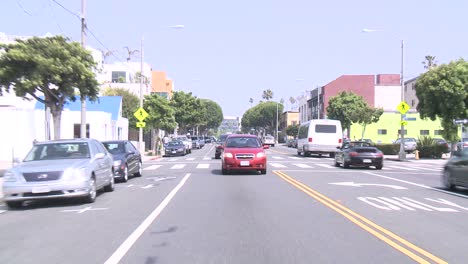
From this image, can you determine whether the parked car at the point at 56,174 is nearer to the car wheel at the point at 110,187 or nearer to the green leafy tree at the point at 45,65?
the car wheel at the point at 110,187

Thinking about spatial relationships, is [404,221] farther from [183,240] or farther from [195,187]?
[195,187]

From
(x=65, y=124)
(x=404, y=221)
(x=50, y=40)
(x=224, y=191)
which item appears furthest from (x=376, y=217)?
(x=65, y=124)

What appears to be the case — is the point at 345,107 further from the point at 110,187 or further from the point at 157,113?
the point at 110,187

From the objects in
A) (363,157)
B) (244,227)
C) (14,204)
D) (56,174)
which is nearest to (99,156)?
(56,174)

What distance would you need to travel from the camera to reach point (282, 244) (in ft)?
27.5

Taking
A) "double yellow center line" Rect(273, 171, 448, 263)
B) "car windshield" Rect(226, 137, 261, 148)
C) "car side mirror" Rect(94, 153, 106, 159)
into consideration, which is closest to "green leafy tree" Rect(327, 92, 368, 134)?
"car windshield" Rect(226, 137, 261, 148)

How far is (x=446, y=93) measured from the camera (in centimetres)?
3388

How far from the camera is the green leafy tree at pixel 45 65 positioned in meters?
18.9

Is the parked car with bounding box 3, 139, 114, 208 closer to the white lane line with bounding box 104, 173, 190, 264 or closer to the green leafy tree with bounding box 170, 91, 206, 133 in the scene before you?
the white lane line with bounding box 104, 173, 190, 264

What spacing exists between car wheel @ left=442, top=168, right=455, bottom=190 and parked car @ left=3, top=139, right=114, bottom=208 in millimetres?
10624

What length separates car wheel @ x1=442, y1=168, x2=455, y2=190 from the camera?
55.3 feet

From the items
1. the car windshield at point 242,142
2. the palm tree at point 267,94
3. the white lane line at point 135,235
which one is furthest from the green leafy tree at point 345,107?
the palm tree at point 267,94

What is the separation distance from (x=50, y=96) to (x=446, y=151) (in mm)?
29973

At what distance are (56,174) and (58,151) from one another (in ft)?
5.35
